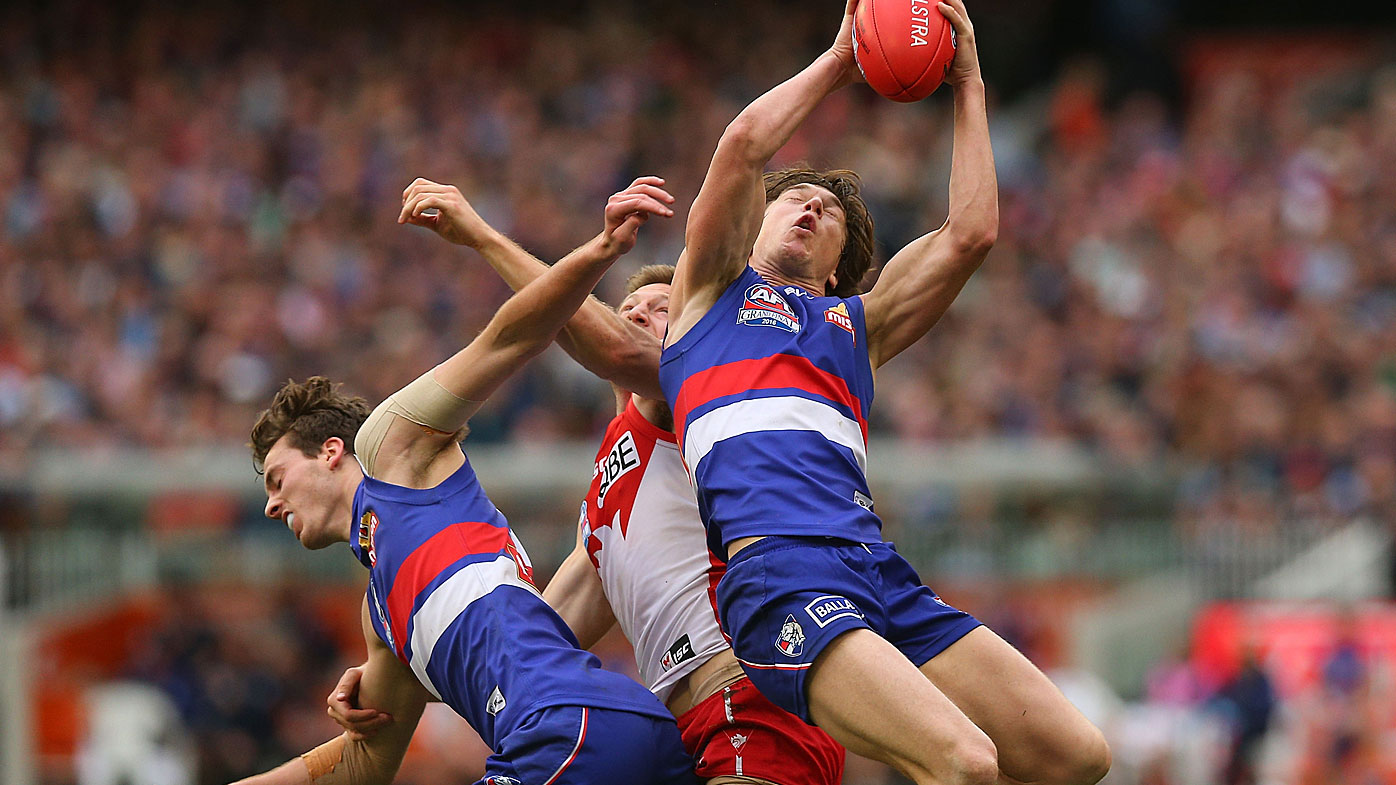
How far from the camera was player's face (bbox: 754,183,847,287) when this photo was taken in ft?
17.8

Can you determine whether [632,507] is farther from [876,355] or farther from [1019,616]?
[1019,616]

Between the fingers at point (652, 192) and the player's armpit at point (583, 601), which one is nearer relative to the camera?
the fingers at point (652, 192)

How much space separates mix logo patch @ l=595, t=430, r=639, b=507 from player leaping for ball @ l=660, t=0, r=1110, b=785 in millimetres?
614

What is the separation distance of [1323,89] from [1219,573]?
9.91 m

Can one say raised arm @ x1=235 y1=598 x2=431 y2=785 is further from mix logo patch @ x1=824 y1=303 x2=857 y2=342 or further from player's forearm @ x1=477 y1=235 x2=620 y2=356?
mix logo patch @ x1=824 y1=303 x2=857 y2=342

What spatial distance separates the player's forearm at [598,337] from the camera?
5.37 metres

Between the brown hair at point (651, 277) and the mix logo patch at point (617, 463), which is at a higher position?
the brown hair at point (651, 277)

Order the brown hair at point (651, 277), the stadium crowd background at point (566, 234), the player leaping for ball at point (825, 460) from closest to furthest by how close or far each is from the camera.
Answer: the player leaping for ball at point (825, 460), the brown hair at point (651, 277), the stadium crowd background at point (566, 234)

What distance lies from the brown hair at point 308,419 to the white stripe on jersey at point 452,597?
649 millimetres

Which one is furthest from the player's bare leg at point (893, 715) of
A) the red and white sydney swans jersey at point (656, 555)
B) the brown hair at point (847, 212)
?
the brown hair at point (847, 212)

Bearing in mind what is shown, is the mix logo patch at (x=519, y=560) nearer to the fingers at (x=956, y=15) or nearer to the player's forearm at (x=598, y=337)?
the player's forearm at (x=598, y=337)

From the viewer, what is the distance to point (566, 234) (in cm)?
1783

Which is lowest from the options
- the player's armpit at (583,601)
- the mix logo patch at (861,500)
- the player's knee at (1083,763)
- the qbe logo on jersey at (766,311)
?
the player's knee at (1083,763)

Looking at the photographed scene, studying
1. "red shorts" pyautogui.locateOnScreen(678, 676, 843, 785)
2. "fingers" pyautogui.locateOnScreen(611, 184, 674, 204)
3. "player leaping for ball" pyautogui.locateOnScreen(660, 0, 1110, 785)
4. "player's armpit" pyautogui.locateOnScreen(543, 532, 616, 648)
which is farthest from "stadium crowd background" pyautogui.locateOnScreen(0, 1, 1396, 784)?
"fingers" pyautogui.locateOnScreen(611, 184, 674, 204)
